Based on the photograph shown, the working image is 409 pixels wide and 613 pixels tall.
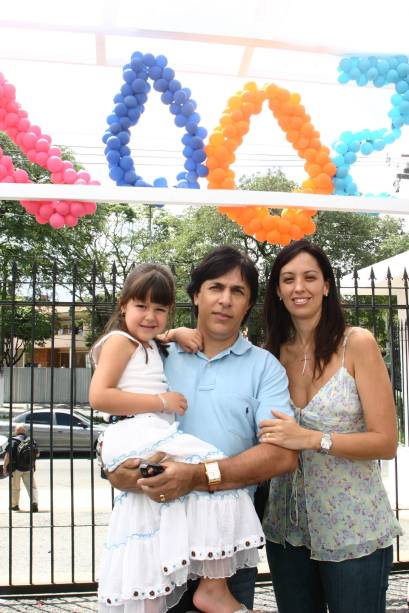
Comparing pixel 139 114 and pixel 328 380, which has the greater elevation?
pixel 139 114

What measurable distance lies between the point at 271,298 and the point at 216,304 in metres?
0.34

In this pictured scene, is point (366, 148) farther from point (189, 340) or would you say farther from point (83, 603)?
point (83, 603)

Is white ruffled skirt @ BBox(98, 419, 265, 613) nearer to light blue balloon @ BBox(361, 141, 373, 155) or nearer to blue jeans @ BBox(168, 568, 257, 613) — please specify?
blue jeans @ BBox(168, 568, 257, 613)

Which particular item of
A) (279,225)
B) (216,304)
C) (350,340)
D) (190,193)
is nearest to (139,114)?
(190,193)

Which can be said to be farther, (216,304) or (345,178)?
(345,178)

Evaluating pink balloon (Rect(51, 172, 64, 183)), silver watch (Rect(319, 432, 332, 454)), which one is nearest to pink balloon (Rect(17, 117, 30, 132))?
pink balloon (Rect(51, 172, 64, 183))

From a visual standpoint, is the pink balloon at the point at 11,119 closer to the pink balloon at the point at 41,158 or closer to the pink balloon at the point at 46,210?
the pink balloon at the point at 41,158

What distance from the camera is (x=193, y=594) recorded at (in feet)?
7.15

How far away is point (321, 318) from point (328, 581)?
98 centimetres

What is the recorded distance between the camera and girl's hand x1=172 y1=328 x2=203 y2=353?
227 cm

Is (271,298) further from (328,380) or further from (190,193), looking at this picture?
(190,193)

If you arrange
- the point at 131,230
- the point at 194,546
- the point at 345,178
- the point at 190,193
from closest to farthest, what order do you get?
the point at 194,546
the point at 190,193
the point at 345,178
the point at 131,230

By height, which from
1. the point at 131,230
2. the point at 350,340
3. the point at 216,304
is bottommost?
the point at 350,340

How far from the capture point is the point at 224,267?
2.26 meters
